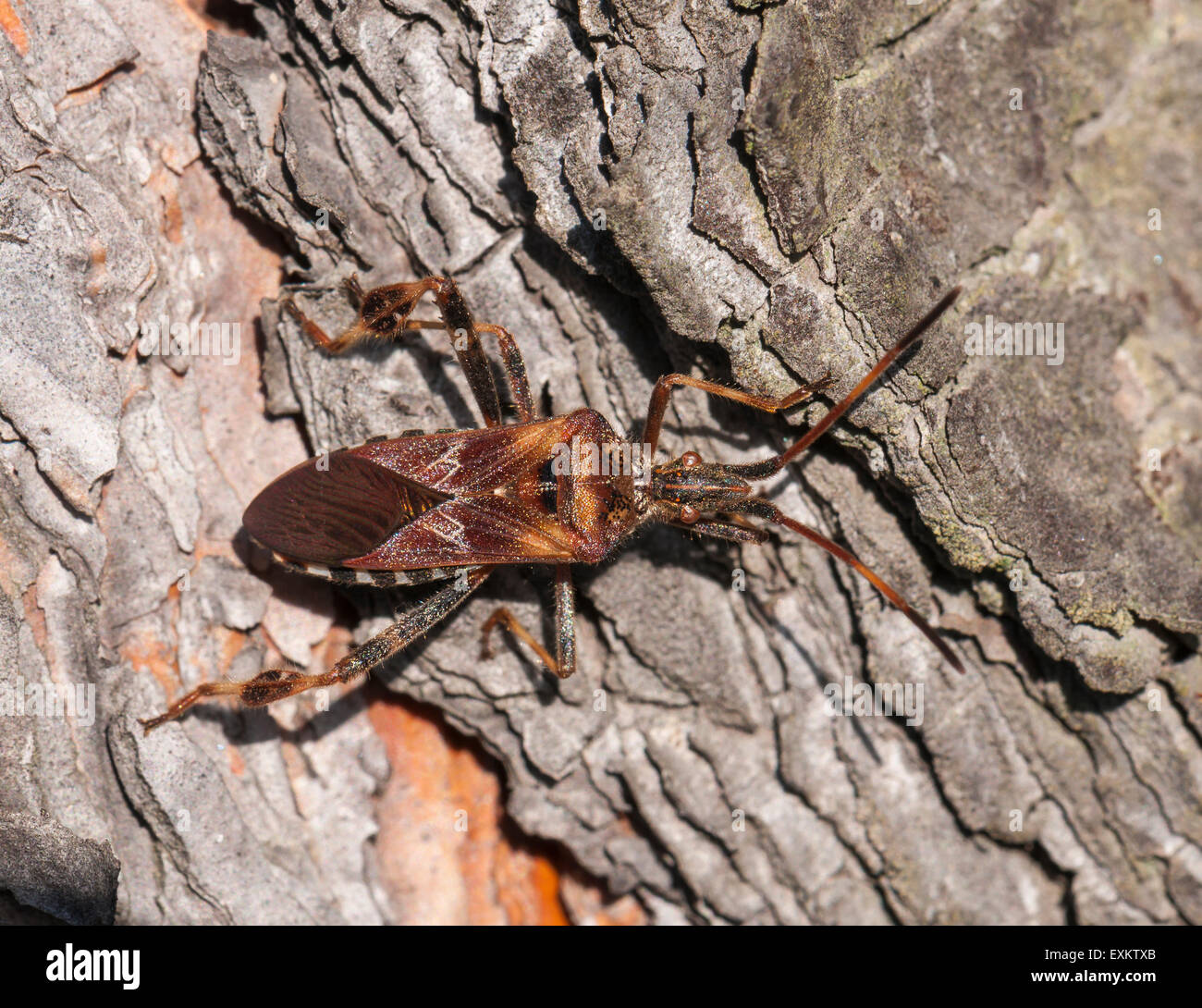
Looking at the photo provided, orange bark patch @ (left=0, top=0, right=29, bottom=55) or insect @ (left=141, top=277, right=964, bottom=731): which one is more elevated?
orange bark patch @ (left=0, top=0, right=29, bottom=55)

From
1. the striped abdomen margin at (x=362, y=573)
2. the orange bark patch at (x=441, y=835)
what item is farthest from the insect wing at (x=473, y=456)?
the orange bark patch at (x=441, y=835)

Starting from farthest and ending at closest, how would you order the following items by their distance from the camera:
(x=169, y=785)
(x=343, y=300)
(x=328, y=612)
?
(x=328, y=612) → (x=343, y=300) → (x=169, y=785)

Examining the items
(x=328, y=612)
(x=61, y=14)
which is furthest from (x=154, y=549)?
(x=61, y=14)

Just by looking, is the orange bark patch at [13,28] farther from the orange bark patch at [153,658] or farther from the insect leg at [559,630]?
the insect leg at [559,630]

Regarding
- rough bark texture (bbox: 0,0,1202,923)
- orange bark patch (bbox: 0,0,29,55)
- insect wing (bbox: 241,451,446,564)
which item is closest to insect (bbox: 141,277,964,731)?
insect wing (bbox: 241,451,446,564)

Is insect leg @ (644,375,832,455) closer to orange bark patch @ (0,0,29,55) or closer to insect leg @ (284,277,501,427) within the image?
insect leg @ (284,277,501,427)

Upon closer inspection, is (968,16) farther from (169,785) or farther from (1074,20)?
(169,785)

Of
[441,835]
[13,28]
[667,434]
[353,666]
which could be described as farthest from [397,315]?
[441,835]
